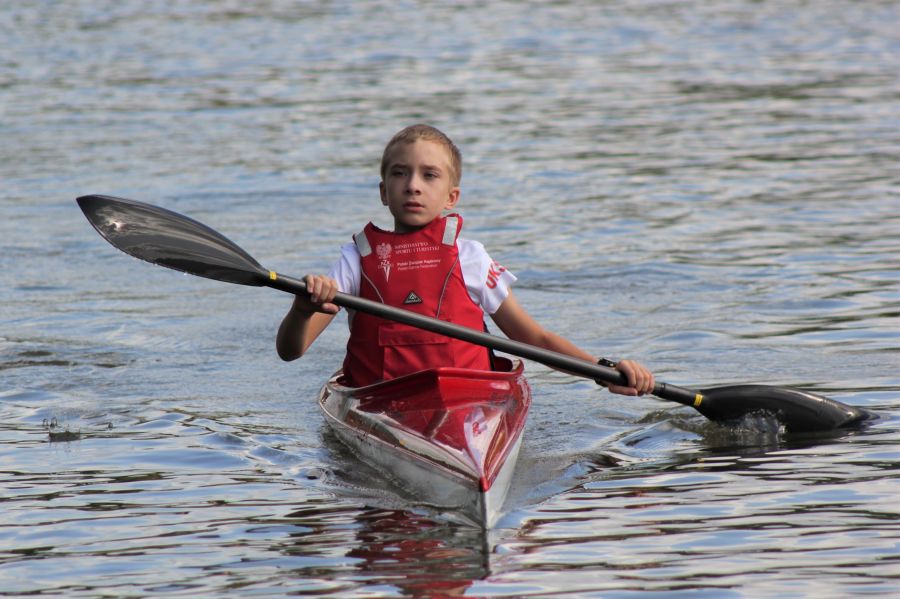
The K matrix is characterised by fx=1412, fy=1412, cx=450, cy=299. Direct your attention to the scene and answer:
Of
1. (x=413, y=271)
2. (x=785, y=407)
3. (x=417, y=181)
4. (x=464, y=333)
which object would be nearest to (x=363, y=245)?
(x=413, y=271)

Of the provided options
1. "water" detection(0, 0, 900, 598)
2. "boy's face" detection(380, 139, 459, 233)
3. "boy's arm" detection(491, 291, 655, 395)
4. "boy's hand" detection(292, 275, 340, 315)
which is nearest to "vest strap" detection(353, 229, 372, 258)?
"boy's face" detection(380, 139, 459, 233)

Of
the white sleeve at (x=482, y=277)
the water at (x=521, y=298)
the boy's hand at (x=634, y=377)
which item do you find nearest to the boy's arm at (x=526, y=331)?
the white sleeve at (x=482, y=277)

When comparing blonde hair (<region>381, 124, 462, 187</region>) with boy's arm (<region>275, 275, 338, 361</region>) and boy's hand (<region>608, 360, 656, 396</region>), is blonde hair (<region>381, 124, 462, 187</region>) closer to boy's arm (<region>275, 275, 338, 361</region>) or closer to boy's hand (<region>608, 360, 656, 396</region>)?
boy's arm (<region>275, 275, 338, 361</region>)

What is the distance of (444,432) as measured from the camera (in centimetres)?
529

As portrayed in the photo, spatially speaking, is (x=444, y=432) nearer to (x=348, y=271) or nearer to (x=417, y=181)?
(x=348, y=271)

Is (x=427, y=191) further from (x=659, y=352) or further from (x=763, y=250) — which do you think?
(x=763, y=250)

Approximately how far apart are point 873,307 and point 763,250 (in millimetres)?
1800

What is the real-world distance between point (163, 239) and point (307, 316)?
34.1 inches

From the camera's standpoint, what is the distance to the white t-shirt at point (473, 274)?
6.12 meters

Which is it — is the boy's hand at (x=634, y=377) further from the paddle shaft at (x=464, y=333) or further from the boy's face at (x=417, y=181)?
the boy's face at (x=417, y=181)

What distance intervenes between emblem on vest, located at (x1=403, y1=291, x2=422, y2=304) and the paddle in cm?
39

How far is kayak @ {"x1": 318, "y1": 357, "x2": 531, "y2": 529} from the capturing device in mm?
5016

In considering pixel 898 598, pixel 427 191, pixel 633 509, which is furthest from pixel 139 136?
pixel 898 598

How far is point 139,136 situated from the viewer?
16.0 metres
